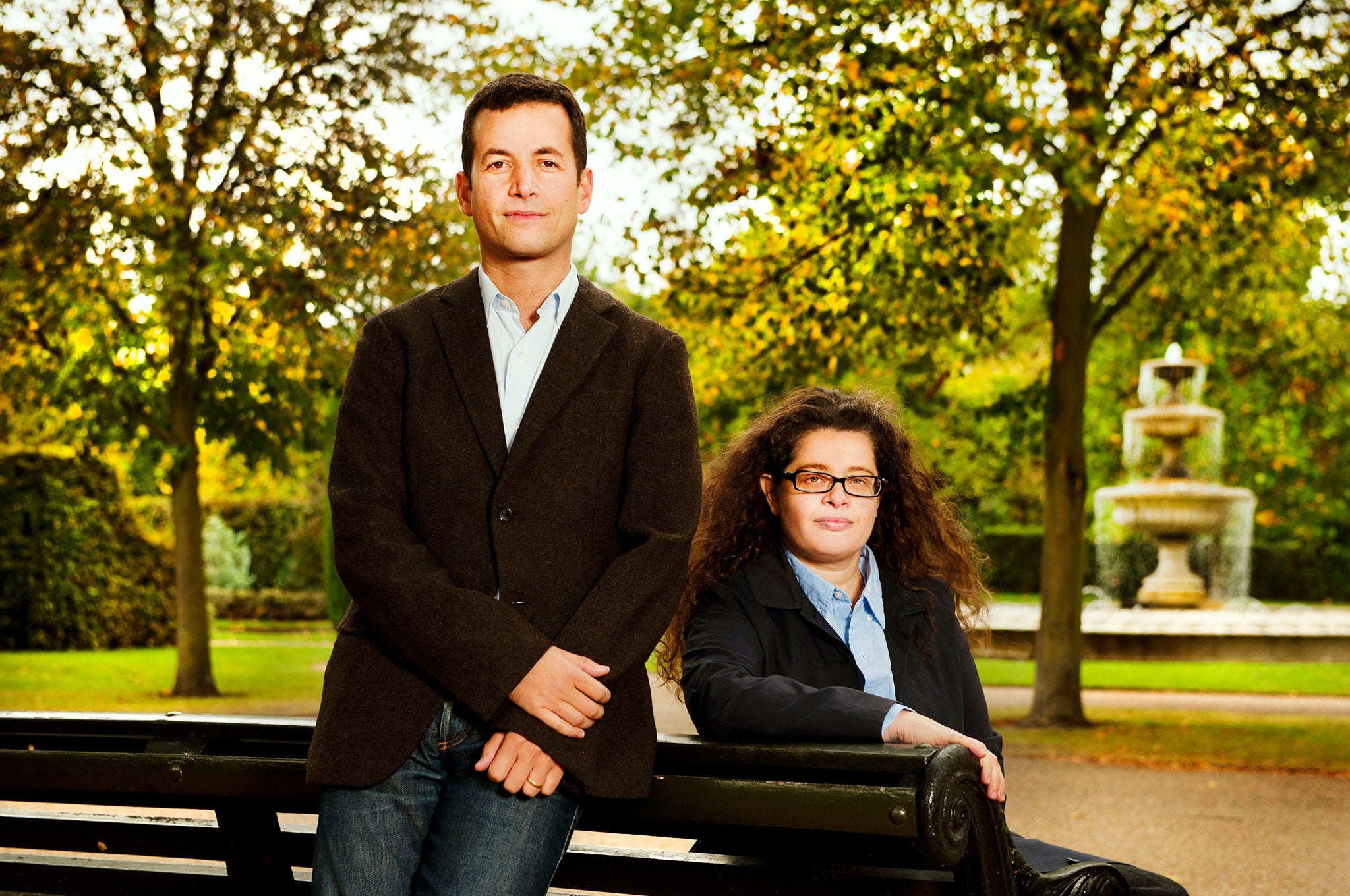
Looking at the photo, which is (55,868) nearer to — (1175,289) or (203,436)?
(203,436)

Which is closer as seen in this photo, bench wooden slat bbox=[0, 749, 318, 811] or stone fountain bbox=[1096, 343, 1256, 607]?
bench wooden slat bbox=[0, 749, 318, 811]

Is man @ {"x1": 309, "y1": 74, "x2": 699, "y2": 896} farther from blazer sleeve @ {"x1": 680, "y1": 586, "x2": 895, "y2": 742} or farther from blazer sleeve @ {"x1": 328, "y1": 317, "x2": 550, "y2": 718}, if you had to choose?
blazer sleeve @ {"x1": 680, "y1": 586, "x2": 895, "y2": 742}

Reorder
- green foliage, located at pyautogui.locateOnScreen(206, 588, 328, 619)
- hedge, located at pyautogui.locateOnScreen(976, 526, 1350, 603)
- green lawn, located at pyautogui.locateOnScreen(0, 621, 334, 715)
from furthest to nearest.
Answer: hedge, located at pyautogui.locateOnScreen(976, 526, 1350, 603) → green foliage, located at pyautogui.locateOnScreen(206, 588, 328, 619) → green lawn, located at pyautogui.locateOnScreen(0, 621, 334, 715)

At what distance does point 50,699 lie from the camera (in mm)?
13539

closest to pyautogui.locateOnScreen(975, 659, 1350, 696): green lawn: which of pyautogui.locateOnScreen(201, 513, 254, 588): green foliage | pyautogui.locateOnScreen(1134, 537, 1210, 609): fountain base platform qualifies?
pyautogui.locateOnScreen(1134, 537, 1210, 609): fountain base platform

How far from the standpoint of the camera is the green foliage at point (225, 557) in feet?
97.9

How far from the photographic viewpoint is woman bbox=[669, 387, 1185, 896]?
2.82 m

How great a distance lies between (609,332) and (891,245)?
921 centimetres

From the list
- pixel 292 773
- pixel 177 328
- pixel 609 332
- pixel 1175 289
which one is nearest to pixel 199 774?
pixel 292 773

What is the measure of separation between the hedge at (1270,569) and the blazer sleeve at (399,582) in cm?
3232

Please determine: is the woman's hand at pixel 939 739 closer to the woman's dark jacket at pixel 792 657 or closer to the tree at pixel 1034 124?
the woman's dark jacket at pixel 792 657

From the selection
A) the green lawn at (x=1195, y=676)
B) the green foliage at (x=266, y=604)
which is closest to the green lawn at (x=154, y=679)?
the green foliage at (x=266, y=604)

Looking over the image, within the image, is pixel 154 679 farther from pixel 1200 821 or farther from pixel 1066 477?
pixel 1200 821

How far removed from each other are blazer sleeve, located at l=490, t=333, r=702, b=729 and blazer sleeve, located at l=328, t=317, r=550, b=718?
84 millimetres
